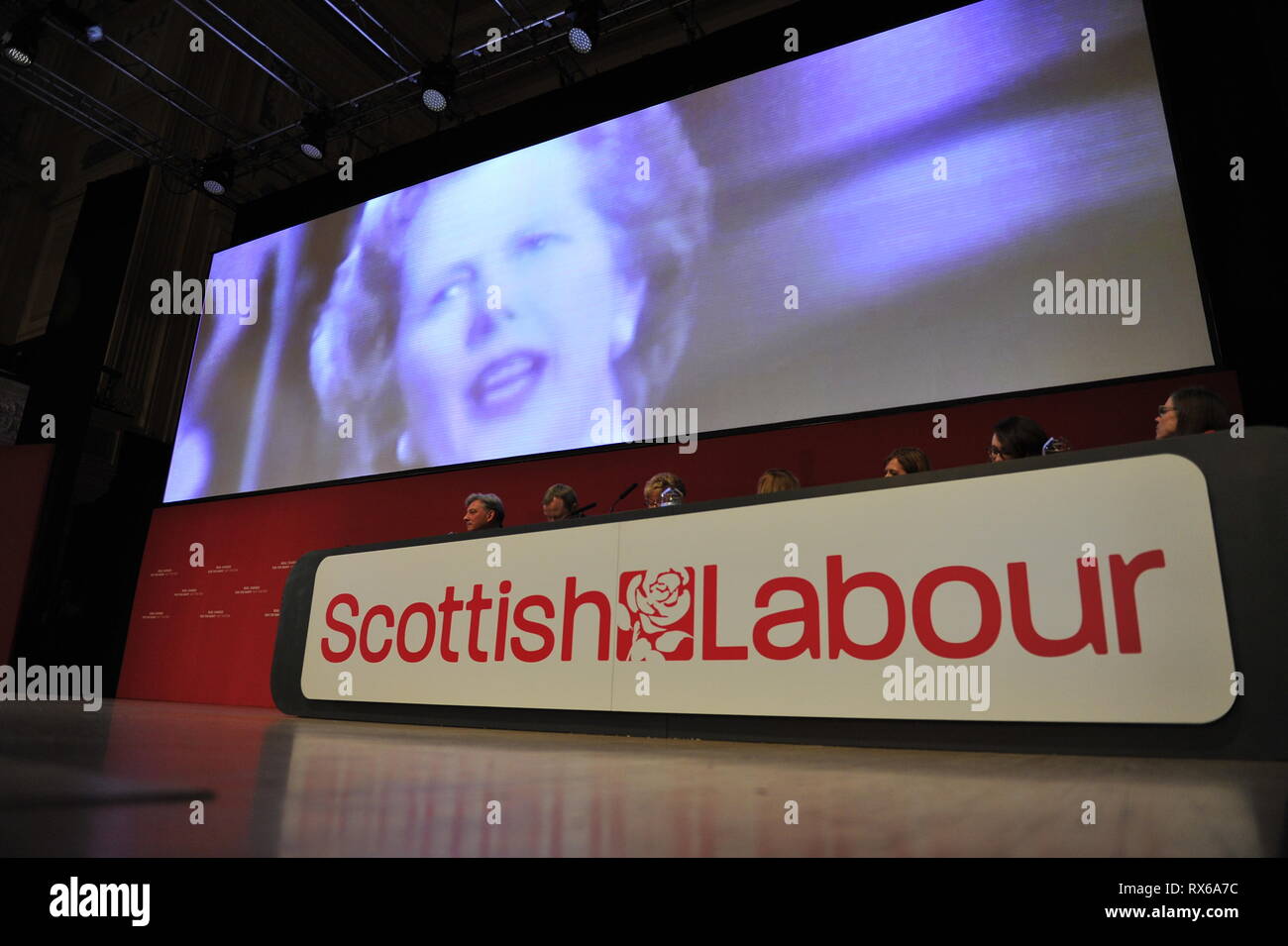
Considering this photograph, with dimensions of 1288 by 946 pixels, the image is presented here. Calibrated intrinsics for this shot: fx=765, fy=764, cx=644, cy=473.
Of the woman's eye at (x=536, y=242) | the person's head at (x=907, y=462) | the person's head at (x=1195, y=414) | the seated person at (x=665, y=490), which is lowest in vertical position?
the person's head at (x=1195, y=414)

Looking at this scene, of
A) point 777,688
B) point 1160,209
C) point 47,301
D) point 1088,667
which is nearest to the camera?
point 1088,667

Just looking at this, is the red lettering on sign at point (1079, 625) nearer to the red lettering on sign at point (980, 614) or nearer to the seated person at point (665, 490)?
the red lettering on sign at point (980, 614)

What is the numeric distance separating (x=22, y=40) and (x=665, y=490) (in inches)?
186

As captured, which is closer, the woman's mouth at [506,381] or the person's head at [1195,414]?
the person's head at [1195,414]

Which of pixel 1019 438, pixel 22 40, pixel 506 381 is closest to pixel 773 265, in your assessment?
pixel 506 381

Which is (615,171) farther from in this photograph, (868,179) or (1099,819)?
(1099,819)

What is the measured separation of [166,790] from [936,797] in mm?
731

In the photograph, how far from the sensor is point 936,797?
80 centimetres

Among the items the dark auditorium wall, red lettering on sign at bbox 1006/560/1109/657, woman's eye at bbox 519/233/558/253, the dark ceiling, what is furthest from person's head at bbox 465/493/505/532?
the dark auditorium wall

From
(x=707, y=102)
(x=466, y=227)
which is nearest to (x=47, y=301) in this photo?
(x=466, y=227)

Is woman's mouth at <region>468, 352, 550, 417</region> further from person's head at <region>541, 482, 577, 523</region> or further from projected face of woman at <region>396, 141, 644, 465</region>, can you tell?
person's head at <region>541, 482, 577, 523</region>

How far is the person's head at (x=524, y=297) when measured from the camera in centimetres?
372

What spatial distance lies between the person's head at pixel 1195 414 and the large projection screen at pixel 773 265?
0.99 m

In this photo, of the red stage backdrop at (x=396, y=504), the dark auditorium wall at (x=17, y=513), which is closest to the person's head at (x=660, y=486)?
the red stage backdrop at (x=396, y=504)
